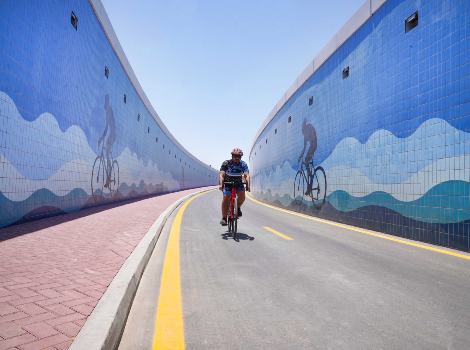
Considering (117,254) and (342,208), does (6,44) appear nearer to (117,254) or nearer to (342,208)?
(117,254)

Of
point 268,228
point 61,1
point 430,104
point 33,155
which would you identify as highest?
point 61,1

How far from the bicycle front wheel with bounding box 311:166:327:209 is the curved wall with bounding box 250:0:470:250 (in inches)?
4.3

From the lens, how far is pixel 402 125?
7449 mm

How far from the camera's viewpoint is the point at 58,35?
29.6 ft

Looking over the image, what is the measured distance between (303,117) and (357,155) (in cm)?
599

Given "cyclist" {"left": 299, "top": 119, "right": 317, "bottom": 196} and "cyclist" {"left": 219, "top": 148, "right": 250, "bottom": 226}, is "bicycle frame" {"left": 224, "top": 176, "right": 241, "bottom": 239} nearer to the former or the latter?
"cyclist" {"left": 219, "top": 148, "right": 250, "bottom": 226}

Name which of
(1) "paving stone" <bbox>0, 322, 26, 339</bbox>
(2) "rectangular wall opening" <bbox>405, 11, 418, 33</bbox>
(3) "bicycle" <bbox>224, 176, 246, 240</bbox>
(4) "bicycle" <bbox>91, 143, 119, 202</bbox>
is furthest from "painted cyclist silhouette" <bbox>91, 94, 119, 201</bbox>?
(2) "rectangular wall opening" <bbox>405, 11, 418, 33</bbox>

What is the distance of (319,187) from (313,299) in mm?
9596

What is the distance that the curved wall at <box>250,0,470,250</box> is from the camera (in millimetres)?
5965

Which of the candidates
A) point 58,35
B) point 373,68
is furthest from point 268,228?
point 58,35

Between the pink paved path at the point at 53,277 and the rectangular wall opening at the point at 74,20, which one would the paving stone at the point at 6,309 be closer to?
the pink paved path at the point at 53,277

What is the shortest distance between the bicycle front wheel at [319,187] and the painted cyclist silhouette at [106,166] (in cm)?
879

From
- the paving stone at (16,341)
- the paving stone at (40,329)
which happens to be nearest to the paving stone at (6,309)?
the paving stone at (40,329)

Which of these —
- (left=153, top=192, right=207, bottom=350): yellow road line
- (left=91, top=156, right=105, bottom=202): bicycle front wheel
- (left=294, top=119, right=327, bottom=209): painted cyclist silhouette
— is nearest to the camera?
(left=153, top=192, right=207, bottom=350): yellow road line
